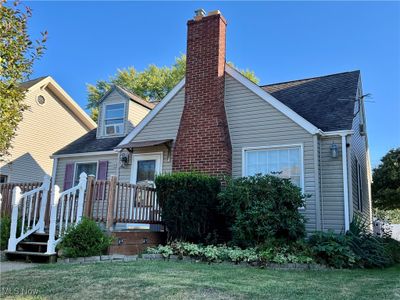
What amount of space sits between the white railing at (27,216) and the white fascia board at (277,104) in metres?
5.68

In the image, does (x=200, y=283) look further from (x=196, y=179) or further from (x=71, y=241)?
(x=196, y=179)

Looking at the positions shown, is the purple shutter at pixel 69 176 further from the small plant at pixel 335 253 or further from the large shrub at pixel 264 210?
the small plant at pixel 335 253

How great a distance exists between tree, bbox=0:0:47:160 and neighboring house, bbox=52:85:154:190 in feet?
25.2

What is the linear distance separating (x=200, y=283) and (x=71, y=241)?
338cm

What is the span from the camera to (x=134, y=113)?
1457 centimetres

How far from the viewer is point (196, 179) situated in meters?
9.05

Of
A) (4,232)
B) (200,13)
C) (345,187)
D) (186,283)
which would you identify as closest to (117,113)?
(200,13)

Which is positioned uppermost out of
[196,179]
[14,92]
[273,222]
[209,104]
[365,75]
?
[365,75]

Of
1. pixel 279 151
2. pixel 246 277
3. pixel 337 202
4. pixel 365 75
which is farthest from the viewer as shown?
pixel 365 75

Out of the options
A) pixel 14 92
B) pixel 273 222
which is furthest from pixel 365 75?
pixel 14 92

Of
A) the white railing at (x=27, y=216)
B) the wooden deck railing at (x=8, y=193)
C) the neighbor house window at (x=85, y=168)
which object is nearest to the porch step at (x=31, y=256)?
the white railing at (x=27, y=216)

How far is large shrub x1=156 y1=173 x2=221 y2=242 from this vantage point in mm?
8844

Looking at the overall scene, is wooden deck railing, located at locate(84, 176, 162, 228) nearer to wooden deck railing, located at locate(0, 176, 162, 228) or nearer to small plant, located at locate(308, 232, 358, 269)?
wooden deck railing, located at locate(0, 176, 162, 228)

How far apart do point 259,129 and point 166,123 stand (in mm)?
2889
